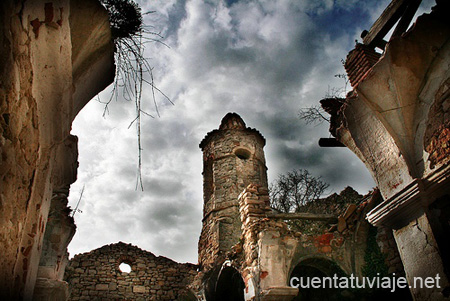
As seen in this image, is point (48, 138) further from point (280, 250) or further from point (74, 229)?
point (280, 250)

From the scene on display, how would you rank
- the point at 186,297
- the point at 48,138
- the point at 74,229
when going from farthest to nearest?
A: the point at 186,297
the point at 74,229
the point at 48,138

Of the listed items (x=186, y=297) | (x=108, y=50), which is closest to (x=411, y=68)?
(x=108, y=50)

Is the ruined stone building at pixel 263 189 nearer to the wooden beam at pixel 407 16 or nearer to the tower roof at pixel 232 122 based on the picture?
the wooden beam at pixel 407 16

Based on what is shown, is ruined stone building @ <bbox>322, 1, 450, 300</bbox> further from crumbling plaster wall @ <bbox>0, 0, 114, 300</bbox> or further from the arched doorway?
the arched doorway

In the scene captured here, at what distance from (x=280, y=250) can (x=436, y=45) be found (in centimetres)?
534

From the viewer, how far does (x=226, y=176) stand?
15.0 metres

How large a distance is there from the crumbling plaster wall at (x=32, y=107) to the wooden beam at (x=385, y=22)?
12.4 feet

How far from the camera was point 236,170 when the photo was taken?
15164 millimetres

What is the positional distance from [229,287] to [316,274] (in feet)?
9.32

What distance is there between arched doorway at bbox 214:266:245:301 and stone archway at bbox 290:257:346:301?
6.28 feet

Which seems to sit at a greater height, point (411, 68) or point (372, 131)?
point (411, 68)

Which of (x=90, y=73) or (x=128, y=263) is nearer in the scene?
(x=90, y=73)

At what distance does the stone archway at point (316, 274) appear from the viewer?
8055 millimetres

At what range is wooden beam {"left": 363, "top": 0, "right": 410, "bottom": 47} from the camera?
424cm
